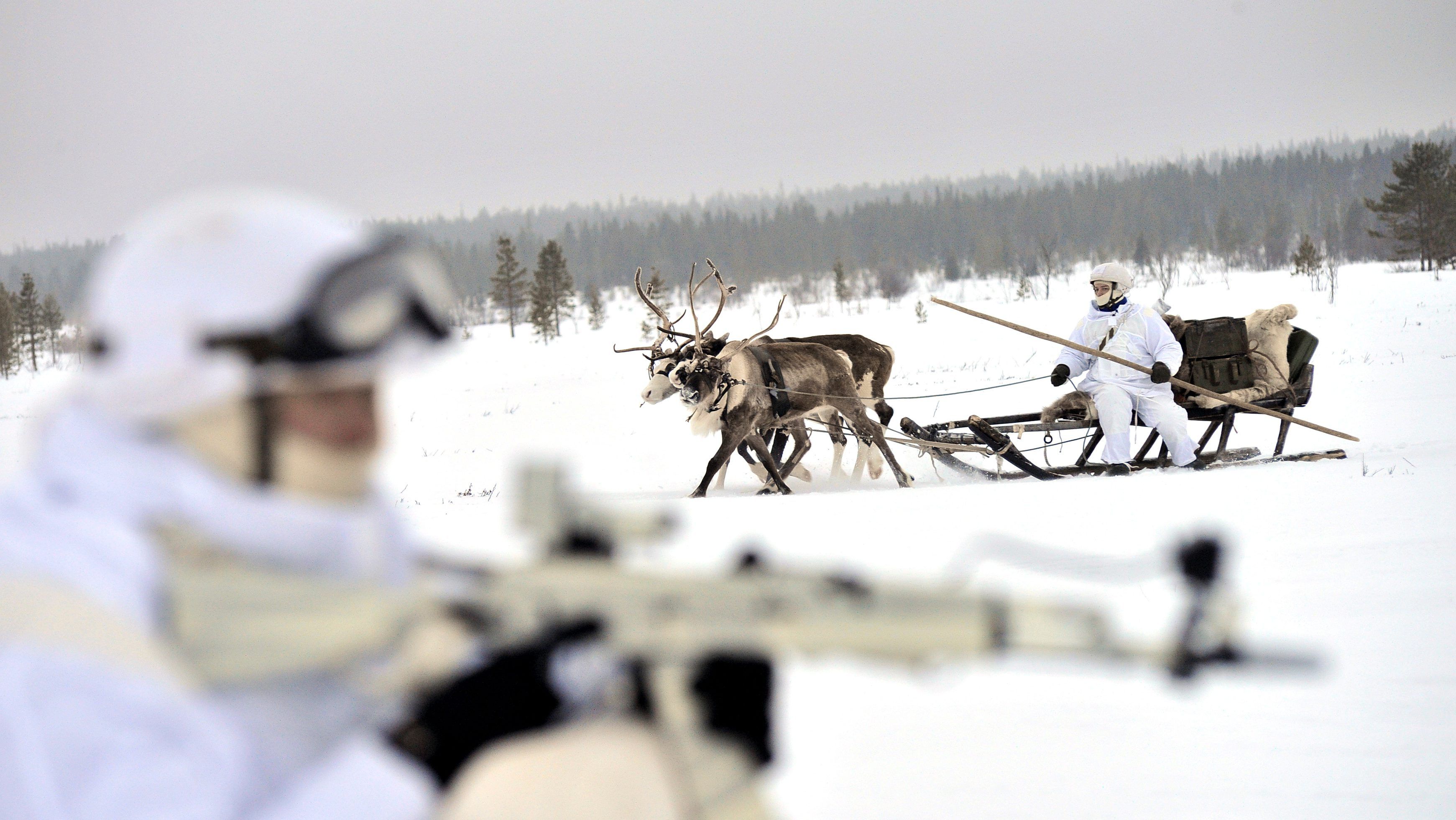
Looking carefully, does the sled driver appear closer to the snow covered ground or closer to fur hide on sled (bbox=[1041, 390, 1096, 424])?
fur hide on sled (bbox=[1041, 390, 1096, 424])

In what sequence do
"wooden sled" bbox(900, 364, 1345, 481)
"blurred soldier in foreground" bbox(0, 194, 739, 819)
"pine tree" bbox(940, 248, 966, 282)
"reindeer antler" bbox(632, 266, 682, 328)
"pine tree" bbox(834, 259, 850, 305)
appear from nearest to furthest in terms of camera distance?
"blurred soldier in foreground" bbox(0, 194, 739, 819)
"wooden sled" bbox(900, 364, 1345, 481)
"reindeer antler" bbox(632, 266, 682, 328)
"pine tree" bbox(834, 259, 850, 305)
"pine tree" bbox(940, 248, 966, 282)

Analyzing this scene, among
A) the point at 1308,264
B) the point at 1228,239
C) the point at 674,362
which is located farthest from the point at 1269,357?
the point at 1228,239

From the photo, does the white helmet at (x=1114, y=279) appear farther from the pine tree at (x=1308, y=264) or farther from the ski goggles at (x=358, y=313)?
the pine tree at (x=1308, y=264)


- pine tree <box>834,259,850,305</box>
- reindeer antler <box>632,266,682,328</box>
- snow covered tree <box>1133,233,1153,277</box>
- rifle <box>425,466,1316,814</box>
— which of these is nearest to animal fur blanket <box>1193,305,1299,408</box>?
reindeer antler <box>632,266,682,328</box>

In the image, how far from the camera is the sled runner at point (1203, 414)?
1013 centimetres

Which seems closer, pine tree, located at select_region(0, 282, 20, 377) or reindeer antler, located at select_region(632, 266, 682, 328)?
reindeer antler, located at select_region(632, 266, 682, 328)

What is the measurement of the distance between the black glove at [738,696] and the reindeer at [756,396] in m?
8.84

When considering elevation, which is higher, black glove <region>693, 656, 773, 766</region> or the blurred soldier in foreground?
the blurred soldier in foreground

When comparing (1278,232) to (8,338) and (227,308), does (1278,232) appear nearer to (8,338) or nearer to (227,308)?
(8,338)

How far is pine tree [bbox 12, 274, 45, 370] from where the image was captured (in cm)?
3709

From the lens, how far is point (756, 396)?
10.6 meters

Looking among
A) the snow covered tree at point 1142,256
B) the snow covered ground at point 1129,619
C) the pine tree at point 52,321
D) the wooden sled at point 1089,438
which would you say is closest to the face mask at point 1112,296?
the wooden sled at point 1089,438

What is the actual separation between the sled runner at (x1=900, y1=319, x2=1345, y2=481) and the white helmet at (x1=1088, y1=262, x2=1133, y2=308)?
0.71 meters

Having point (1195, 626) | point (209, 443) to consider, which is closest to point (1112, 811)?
point (1195, 626)
